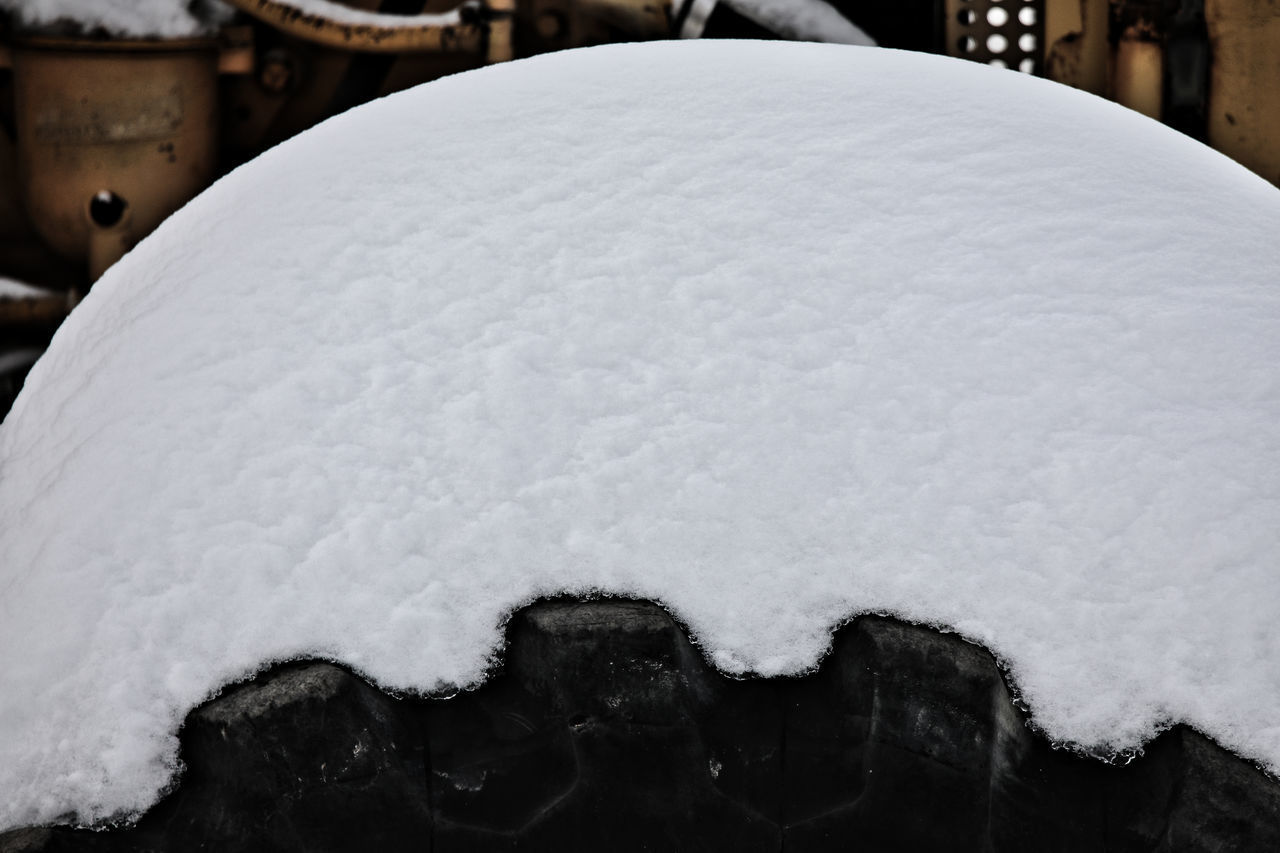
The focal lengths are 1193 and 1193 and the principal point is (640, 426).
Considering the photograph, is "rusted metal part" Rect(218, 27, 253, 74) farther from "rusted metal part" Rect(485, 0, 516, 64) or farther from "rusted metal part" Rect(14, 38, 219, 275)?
"rusted metal part" Rect(485, 0, 516, 64)

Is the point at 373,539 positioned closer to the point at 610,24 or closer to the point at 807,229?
the point at 807,229

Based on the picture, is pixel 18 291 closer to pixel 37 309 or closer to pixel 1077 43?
pixel 37 309

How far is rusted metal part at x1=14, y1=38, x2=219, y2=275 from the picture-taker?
2.15m

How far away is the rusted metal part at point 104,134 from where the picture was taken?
2154mm

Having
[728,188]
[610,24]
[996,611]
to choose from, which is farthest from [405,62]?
[996,611]

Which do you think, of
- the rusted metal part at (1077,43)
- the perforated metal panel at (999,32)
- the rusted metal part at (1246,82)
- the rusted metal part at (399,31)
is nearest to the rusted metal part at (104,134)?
the rusted metal part at (399,31)

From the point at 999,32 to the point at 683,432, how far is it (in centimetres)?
158

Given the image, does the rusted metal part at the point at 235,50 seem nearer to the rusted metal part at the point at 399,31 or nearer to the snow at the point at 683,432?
the rusted metal part at the point at 399,31

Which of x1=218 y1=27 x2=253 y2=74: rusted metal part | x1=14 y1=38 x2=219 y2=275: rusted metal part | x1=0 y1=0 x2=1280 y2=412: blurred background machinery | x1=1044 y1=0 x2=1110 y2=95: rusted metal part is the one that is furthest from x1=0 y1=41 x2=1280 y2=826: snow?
x1=218 y1=27 x2=253 y2=74: rusted metal part

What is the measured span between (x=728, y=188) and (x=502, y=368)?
27 cm

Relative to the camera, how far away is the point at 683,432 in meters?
0.88

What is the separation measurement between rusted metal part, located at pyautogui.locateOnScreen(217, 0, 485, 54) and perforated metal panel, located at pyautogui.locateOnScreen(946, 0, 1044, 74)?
2.92 feet

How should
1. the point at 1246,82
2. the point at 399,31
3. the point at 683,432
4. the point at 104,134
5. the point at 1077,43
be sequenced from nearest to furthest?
the point at 683,432 < the point at 1246,82 < the point at 1077,43 < the point at 104,134 < the point at 399,31

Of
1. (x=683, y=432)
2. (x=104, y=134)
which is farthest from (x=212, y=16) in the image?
(x=683, y=432)
